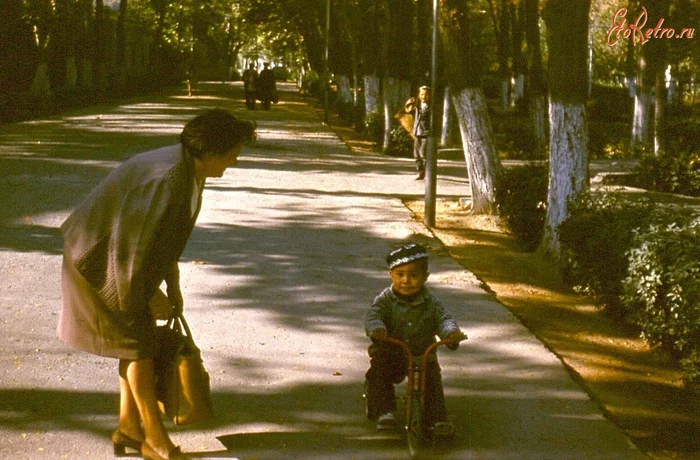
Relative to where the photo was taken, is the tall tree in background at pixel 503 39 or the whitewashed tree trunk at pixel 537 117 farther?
the tall tree in background at pixel 503 39

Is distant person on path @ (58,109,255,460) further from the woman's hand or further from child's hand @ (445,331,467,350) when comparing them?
child's hand @ (445,331,467,350)

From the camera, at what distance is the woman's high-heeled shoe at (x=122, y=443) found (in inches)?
199

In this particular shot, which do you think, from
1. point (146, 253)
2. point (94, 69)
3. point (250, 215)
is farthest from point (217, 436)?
point (94, 69)

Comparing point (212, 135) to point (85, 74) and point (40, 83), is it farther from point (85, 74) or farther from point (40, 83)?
point (85, 74)

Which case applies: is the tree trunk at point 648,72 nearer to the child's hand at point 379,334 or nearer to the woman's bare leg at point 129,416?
the child's hand at point 379,334

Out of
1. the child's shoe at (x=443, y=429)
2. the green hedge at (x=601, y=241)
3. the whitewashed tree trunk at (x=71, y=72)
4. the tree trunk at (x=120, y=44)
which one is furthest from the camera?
the tree trunk at (x=120, y=44)

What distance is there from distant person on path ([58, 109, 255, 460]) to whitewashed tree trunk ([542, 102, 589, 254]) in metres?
6.46

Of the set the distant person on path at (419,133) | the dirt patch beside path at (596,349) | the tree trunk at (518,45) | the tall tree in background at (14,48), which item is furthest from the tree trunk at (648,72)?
the tall tree in background at (14,48)

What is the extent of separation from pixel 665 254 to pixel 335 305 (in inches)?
100

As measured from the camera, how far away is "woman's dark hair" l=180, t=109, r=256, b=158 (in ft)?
15.6

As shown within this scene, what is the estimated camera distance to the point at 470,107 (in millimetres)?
14789

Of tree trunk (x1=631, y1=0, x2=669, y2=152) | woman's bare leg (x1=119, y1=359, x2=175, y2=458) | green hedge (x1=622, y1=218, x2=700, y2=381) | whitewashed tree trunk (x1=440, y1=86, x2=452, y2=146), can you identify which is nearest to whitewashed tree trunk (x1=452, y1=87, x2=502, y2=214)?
green hedge (x1=622, y1=218, x2=700, y2=381)

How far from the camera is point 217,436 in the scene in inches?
219

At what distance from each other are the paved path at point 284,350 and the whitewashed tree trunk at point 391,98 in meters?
10.0
